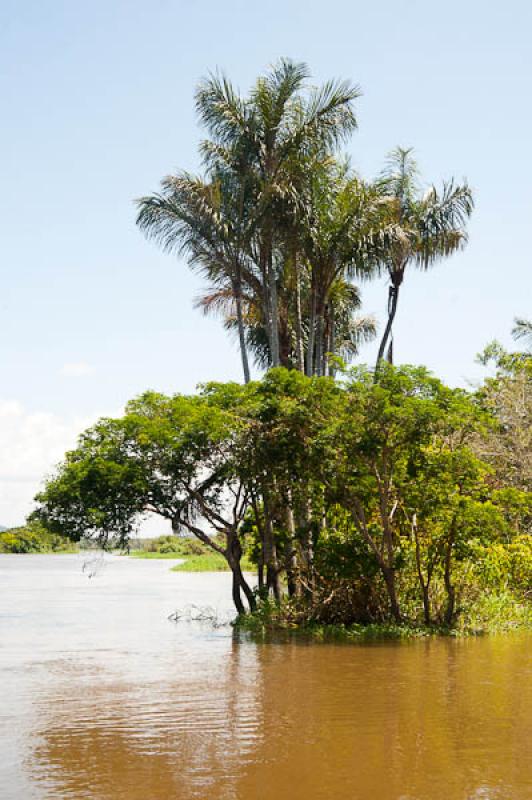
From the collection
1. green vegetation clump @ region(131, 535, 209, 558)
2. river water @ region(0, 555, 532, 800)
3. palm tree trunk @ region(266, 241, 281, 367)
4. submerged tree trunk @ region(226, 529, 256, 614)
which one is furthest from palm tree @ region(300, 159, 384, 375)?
green vegetation clump @ region(131, 535, 209, 558)

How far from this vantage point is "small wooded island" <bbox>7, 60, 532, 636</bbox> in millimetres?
16812

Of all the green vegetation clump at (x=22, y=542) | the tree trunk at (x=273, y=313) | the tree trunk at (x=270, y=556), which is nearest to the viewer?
the tree trunk at (x=270, y=556)

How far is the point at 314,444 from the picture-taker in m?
16.7

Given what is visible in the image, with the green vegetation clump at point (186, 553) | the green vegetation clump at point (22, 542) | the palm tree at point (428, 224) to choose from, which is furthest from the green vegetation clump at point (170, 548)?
the palm tree at point (428, 224)

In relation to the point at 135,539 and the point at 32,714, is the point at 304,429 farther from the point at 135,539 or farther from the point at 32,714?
the point at 32,714

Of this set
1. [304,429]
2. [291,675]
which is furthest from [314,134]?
[291,675]

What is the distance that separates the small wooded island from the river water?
5.77 feet

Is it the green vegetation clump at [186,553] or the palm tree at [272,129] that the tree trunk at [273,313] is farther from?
the green vegetation clump at [186,553]

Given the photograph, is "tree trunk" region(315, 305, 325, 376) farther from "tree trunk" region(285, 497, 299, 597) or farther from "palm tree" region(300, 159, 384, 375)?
"tree trunk" region(285, 497, 299, 597)

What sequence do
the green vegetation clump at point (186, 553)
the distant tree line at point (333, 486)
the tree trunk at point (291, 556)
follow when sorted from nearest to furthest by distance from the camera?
the distant tree line at point (333, 486)
the tree trunk at point (291, 556)
the green vegetation clump at point (186, 553)

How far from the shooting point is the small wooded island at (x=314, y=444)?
662 inches

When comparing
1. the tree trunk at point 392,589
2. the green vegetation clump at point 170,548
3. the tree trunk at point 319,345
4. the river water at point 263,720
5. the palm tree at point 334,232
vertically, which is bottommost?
the river water at point 263,720

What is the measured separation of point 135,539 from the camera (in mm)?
20406

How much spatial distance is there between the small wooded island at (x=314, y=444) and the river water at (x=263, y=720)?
176cm
